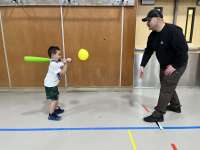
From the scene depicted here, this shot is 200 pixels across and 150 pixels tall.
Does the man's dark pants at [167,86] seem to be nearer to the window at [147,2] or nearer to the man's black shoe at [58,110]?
the man's black shoe at [58,110]

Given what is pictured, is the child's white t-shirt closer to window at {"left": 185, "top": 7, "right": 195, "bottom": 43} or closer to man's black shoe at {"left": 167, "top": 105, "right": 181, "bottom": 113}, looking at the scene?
man's black shoe at {"left": 167, "top": 105, "right": 181, "bottom": 113}

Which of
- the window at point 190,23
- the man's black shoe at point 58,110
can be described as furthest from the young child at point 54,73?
the window at point 190,23

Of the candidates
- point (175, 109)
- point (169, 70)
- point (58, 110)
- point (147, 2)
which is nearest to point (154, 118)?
point (175, 109)

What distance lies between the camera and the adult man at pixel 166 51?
8.68 feet

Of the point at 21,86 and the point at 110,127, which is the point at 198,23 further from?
the point at 21,86

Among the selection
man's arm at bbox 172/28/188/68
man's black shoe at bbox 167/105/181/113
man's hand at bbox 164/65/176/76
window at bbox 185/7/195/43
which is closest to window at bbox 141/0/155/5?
window at bbox 185/7/195/43

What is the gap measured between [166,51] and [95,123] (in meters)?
1.15

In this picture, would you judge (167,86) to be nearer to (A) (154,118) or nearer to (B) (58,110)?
(A) (154,118)

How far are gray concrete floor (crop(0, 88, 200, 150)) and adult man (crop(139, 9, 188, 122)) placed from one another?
272 mm

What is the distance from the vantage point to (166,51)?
2.76m

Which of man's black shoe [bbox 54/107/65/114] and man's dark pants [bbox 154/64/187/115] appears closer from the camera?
man's dark pants [bbox 154/64/187/115]

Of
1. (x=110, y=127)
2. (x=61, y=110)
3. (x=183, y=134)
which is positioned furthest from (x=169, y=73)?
(x=61, y=110)

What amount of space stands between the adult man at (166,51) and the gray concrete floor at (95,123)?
0.89 feet

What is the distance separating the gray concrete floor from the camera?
256 cm
